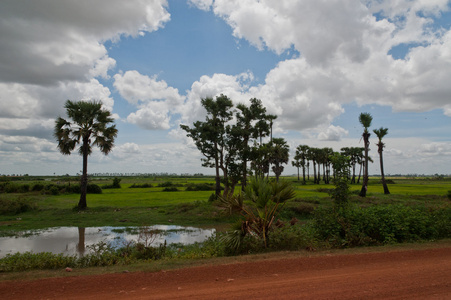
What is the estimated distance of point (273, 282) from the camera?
604 centimetres

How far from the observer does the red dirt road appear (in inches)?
211

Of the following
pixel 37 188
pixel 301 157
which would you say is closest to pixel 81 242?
pixel 37 188

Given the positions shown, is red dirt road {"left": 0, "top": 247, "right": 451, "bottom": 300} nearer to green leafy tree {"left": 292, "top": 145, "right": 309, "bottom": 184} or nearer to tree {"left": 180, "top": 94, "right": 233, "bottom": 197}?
tree {"left": 180, "top": 94, "right": 233, "bottom": 197}

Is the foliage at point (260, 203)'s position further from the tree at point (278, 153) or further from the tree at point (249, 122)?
the tree at point (278, 153)

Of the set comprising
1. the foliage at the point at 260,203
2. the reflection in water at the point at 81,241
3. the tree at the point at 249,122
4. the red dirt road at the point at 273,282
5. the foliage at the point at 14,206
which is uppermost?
the tree at the point at 249,122

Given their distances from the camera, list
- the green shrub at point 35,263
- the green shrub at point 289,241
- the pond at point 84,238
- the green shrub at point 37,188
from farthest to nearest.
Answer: the green shrub at point 37,188, the pond at point 84,238, the green shrub at point 289,241, the green shrub at point 35,263

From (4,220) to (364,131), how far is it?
4388 cm

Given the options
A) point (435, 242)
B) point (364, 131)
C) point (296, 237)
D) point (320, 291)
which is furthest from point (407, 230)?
point (364, 131)

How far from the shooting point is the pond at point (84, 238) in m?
14.2

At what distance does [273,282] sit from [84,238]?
14914 mm

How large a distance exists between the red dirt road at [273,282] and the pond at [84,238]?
22.1ft

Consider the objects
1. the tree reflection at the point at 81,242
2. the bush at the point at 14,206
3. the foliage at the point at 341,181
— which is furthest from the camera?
the bush at the point at 14,206

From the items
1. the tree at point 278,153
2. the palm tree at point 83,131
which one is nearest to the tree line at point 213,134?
the palm tree at point 83,131

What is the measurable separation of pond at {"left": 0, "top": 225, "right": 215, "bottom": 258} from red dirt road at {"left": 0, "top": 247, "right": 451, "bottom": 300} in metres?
6.75
